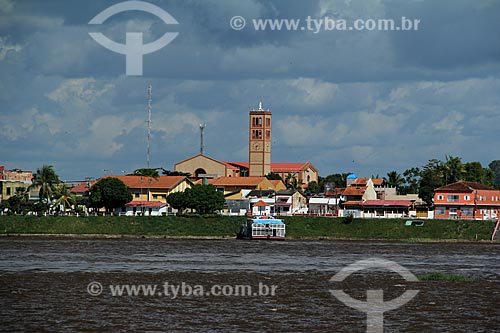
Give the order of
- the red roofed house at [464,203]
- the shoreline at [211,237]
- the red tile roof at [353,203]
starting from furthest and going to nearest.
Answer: the red tile roof at [353,203], the red roofed house at [464,203], the shoreline at [211,237]

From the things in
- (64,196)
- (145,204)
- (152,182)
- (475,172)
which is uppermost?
(475,172)

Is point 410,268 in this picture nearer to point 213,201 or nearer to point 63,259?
point 63,259

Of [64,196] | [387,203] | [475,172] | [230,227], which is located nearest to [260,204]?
[387,203]

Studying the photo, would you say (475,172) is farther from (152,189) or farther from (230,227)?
(230,227)

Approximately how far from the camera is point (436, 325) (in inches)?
1757

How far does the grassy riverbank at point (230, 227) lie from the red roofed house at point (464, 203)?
46.2ft

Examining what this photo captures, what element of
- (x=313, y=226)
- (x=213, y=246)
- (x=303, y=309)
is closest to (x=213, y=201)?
(x=313, y=226)

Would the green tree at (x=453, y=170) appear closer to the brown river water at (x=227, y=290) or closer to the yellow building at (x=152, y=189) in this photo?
the yellow building at (x=152, y=189)

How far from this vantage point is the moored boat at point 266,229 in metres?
125

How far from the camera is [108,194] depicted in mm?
151500

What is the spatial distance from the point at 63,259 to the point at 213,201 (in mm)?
65958

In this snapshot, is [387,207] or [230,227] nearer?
[230,227]

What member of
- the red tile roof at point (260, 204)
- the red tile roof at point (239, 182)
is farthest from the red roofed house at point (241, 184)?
the red tile roof at point (260, 204)

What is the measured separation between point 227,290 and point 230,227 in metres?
75.9
